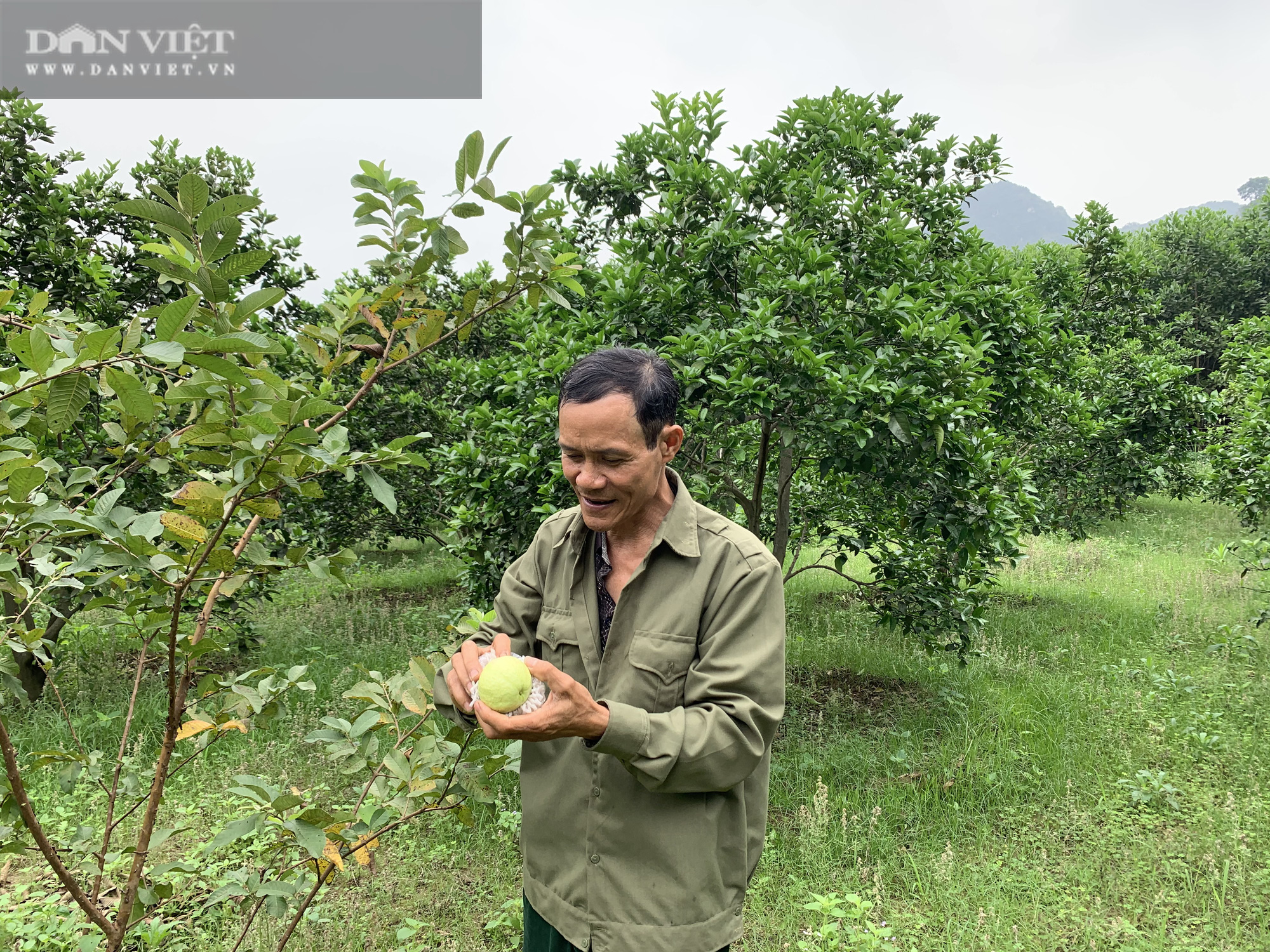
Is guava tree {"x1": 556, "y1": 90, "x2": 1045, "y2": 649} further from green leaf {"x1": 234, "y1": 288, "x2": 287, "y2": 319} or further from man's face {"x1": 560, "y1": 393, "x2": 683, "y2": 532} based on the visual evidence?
green leaf {"x1": 234, "y1": 288, "x2": 287, "y2": 319}

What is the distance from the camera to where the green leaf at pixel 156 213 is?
110 cm

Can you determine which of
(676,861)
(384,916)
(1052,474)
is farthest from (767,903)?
(1052,474)

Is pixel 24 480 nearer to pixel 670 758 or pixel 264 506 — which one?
pixel 264 506

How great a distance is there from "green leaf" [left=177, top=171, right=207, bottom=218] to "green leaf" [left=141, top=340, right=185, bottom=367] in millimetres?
250

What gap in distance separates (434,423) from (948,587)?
14.5 ft

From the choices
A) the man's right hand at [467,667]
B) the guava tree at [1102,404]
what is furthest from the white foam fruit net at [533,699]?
the guava tree at [1102,404]

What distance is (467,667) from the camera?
1.46 meters

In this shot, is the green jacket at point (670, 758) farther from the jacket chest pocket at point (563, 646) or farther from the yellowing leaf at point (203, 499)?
the yellowing leaf at point (203, 499)

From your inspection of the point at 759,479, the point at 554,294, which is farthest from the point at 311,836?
the point at 759,479

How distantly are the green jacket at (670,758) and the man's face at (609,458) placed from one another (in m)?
0.09

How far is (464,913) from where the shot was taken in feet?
9.29

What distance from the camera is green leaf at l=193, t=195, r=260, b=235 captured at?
47.3 inches

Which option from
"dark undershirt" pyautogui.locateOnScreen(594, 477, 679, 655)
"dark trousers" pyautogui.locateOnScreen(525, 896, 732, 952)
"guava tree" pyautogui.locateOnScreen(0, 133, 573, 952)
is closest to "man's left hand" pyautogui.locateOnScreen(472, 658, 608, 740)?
"dark undershirt" pyautogui.locateOnScreen(594, 477, 679, 655)

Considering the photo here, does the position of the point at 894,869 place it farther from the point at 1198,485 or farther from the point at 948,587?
the point at 1198,485
